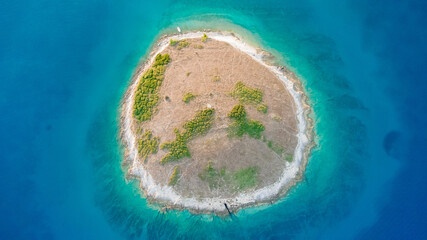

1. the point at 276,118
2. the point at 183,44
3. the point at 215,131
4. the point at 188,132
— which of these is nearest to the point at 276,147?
the point at 276,118

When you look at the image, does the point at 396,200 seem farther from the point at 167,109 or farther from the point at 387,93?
the point at 167,109

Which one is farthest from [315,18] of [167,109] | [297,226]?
[297,226]

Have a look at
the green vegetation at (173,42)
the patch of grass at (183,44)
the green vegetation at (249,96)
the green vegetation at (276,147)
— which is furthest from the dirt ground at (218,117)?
the green vegetation at (173,42)

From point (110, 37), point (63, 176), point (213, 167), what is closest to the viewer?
point (213, 167)

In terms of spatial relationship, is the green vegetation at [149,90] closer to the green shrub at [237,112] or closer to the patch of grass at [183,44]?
the patch of grass at [183,44]

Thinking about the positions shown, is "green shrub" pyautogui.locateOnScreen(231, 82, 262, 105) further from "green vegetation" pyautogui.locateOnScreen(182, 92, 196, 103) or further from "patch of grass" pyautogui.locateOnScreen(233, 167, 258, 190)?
"patch of grass" pyautogui.locateOnScreen(233, 167, 258, 190)
